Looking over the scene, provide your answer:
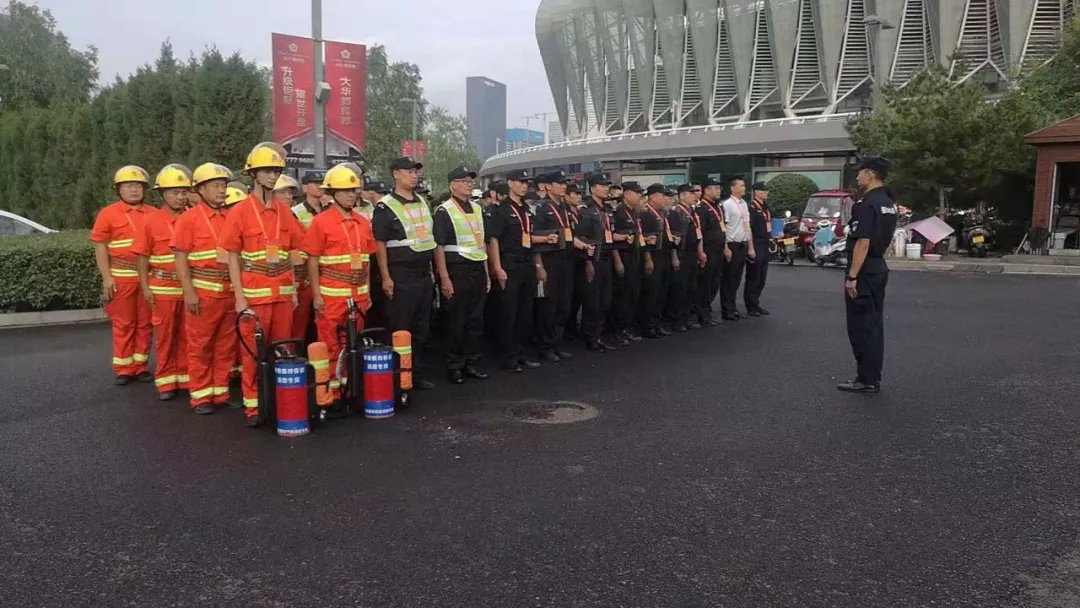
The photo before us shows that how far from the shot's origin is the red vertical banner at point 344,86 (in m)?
14.0

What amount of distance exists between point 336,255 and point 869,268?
4382 mm

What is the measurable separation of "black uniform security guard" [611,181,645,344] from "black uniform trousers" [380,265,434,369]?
2870 mm

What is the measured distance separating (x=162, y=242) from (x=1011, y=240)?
2300cm

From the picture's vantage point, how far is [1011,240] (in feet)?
74.1

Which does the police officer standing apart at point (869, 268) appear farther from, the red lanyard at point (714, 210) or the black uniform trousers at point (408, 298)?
the red lanyard at point (714, 210)

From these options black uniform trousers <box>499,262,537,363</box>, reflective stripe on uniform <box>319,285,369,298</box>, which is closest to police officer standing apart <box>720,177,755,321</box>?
black uniform trousers <box>499,262,537,363</box>

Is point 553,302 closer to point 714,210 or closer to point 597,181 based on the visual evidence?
point 597,181

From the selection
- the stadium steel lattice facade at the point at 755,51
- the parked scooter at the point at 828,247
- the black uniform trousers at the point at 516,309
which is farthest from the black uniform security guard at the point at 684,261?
the stadium steel lattice facade at the point at 755,51

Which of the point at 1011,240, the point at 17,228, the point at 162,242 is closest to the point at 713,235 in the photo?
the point at 162,242

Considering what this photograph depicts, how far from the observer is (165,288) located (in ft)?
22.1

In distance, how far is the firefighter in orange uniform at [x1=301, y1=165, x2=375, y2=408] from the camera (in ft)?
19.6

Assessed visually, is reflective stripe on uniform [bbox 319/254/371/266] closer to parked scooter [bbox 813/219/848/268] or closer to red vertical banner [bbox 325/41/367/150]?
red vertical banner [bbox 325/41/367/150]

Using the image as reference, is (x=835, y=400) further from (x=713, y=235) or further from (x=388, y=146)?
(x=388, y=146)

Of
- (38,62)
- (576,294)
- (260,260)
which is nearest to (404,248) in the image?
(260,260)
